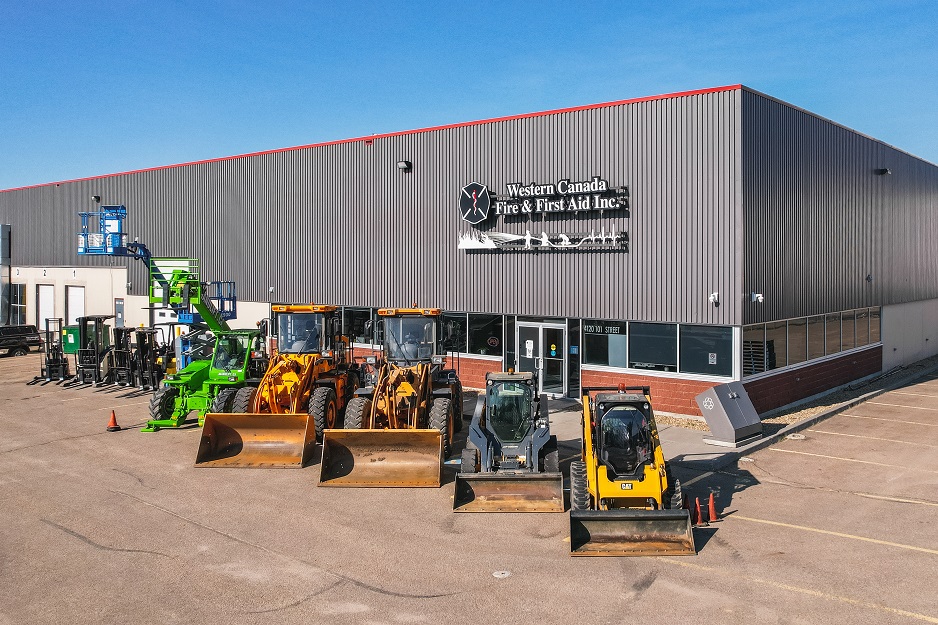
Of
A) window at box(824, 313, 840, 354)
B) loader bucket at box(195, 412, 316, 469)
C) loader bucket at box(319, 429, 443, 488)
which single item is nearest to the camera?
loader bucket at box(319, 429, 443, 488)

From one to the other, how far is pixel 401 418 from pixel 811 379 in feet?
44.8

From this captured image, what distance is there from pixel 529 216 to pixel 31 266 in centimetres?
3368

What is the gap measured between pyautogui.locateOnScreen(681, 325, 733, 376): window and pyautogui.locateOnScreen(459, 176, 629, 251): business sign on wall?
303 centimetres

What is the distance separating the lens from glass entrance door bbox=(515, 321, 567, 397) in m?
22.2

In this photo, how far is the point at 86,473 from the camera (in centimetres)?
1435

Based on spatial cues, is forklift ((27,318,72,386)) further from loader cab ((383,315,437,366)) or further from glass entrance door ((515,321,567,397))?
glass entrance door ((515,321,567,397))

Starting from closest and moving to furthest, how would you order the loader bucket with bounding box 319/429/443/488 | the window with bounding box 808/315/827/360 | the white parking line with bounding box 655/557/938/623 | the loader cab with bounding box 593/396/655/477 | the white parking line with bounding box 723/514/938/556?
the white parking line with bounding box 655/557/938/623 < the white parking line with bounding box 723/514/938/556 < the loader cab with bounding box 593/396/655/477 < the loader bucket with bounding box 319/429/443/488 < the window with bounding box 808/315/827/360

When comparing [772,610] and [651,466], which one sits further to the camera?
[651,466]

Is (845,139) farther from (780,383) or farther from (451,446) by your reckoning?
(451,446)

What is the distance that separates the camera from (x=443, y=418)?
15266 millimetres

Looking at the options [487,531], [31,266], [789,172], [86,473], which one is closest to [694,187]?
[789,172]

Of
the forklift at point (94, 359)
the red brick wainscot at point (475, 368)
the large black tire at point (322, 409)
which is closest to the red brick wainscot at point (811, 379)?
the red brick wainscot at point (475, 368)

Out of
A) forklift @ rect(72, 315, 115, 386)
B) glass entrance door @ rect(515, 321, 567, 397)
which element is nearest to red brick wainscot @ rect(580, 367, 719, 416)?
glass entrance door @ rect(515, 321, 567, 397)

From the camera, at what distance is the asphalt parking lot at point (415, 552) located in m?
8.45
